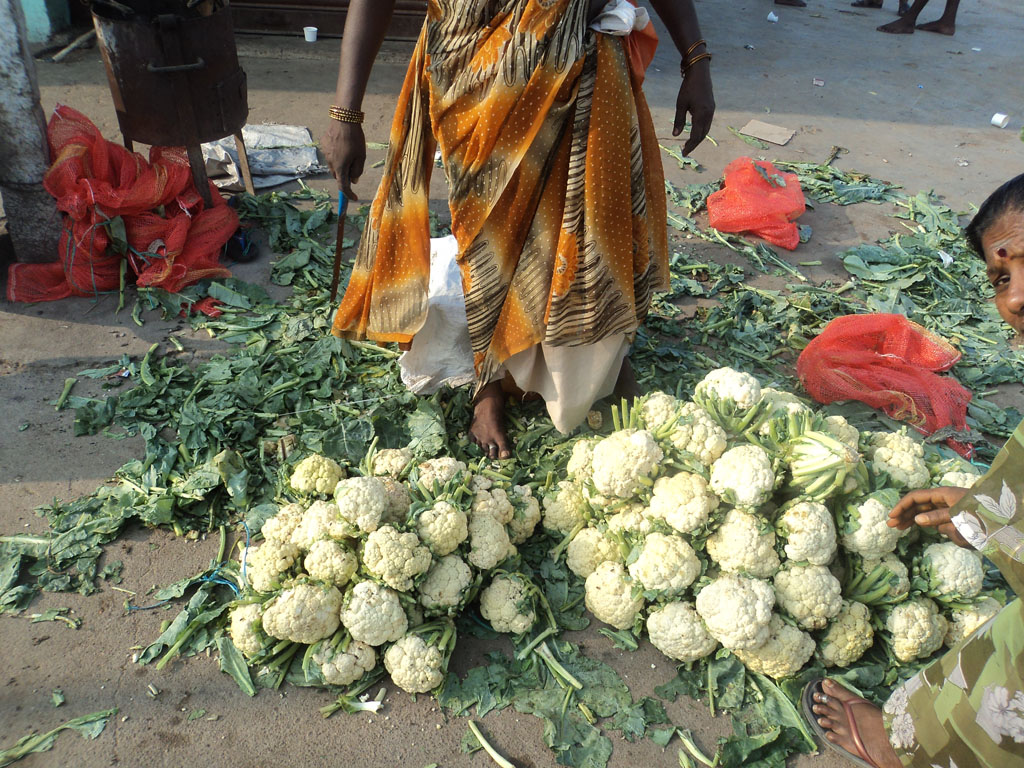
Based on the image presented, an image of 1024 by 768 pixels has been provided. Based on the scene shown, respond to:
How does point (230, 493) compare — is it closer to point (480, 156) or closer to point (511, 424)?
point (511, 424)

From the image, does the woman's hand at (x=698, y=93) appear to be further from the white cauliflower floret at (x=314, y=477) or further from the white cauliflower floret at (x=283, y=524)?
the white cauliflower floret at (x=283, y=524)

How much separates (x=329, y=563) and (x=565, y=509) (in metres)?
0.80

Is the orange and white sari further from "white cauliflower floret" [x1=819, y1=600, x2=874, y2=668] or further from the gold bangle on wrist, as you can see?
"white cauliflower floret" [x1=819, y1=600, x2=874, y2=668]

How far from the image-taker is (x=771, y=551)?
2131 millimetres

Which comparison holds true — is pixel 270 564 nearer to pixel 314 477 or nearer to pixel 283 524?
pixel 283 524

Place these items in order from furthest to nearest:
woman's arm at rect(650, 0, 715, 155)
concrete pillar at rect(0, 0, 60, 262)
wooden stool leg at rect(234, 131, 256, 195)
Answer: wooden stool leg at rect(234, 131, 256, 195) < concrete pillar at rect(0, 0, 60, 262) < woman's arm at rect(650, 0, 715, 155)

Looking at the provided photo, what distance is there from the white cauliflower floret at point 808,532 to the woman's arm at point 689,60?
133 centimetres

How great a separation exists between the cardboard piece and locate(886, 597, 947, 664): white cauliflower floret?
472 centimetres

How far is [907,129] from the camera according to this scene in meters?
6.55

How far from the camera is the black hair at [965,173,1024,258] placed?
1.43 metres

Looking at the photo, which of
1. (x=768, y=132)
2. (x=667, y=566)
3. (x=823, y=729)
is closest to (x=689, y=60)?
(x=667, y=566)

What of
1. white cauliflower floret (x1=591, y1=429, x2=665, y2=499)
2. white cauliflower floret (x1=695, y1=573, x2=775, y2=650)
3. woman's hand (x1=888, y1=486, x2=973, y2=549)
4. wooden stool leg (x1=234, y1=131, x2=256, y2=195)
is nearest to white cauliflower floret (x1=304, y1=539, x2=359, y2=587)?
white cauliflower floret (x1=591, y1=429, x2=665, y2=499)

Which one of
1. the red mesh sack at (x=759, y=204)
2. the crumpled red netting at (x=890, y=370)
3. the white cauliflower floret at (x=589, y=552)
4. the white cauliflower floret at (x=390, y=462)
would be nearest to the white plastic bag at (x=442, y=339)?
the white cauliflower floret at (x=390, y=462)

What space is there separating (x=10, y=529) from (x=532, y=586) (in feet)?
5.90
